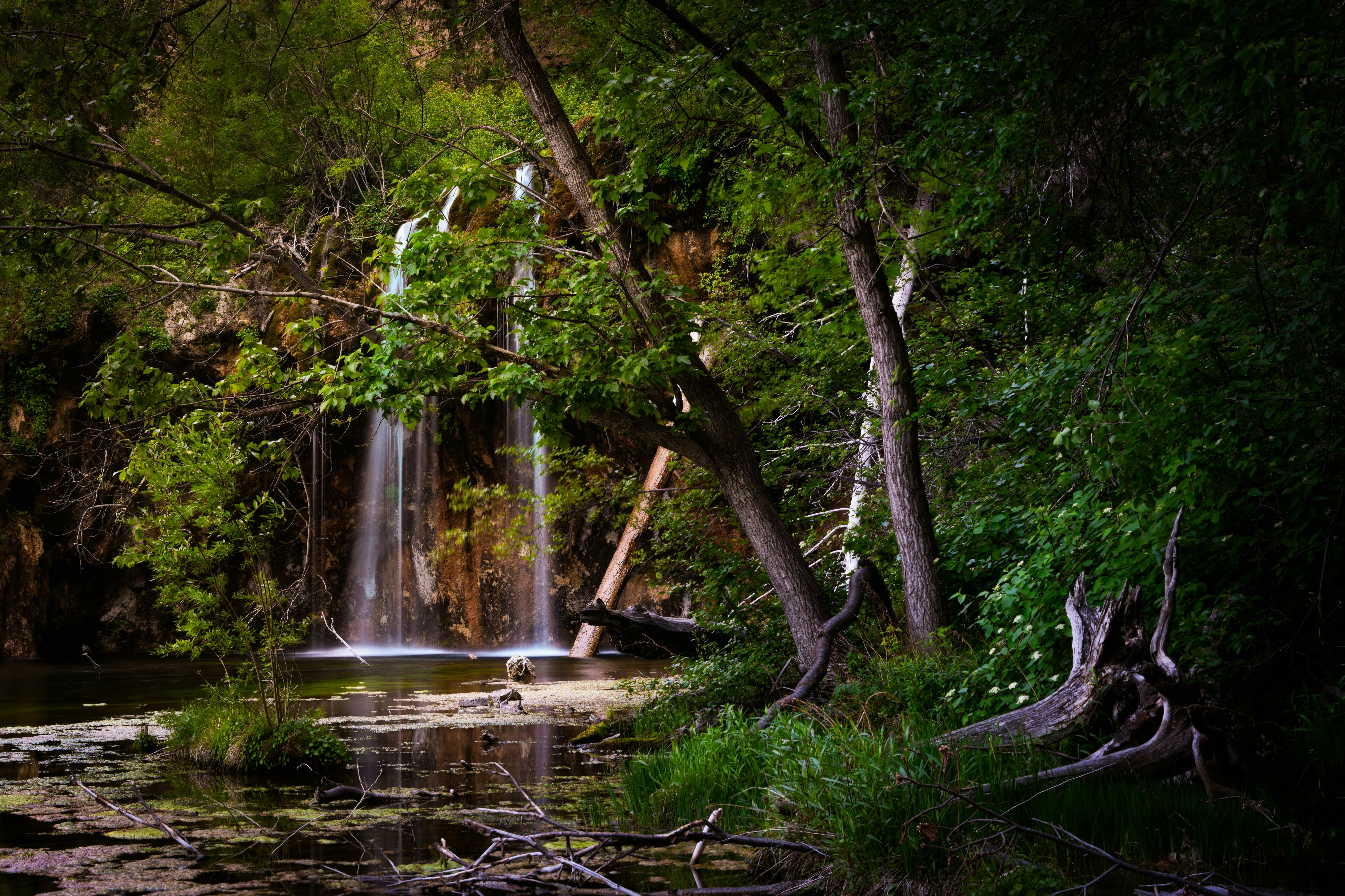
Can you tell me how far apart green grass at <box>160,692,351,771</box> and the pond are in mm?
201

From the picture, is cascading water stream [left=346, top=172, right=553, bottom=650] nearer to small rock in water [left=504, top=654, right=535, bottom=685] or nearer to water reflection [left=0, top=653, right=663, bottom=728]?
water reflection [left=0, top=653, right=663, bottom=728]

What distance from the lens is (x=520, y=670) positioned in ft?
47.0

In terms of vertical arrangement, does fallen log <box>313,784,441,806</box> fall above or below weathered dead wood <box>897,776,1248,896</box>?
below

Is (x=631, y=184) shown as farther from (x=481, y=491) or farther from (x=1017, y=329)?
(x=1017, y=329)

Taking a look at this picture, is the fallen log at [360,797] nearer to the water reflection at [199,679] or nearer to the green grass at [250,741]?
the green grass at [250,741]

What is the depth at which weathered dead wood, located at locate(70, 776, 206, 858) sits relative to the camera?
16.4 ft

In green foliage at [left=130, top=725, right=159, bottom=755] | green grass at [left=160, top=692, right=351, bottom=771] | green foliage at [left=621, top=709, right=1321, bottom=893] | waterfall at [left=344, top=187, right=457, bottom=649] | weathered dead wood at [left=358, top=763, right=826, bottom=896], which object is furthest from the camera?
waterfall at [left=344, top=187, right=457, bottom=649]

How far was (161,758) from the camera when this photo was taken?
329 inches

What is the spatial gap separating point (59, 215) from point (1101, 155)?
7.47 meters

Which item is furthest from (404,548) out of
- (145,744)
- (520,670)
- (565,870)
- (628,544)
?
(565,870)

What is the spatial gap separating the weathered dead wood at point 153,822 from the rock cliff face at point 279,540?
13.7 m

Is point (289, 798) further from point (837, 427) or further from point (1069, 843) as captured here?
point (837, 427)

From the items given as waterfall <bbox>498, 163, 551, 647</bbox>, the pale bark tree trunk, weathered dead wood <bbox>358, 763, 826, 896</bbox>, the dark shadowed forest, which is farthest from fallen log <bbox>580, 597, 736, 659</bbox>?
waterfall <bbox>498, 163, 551, 647</bbox>

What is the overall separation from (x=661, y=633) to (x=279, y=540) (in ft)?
41.8
